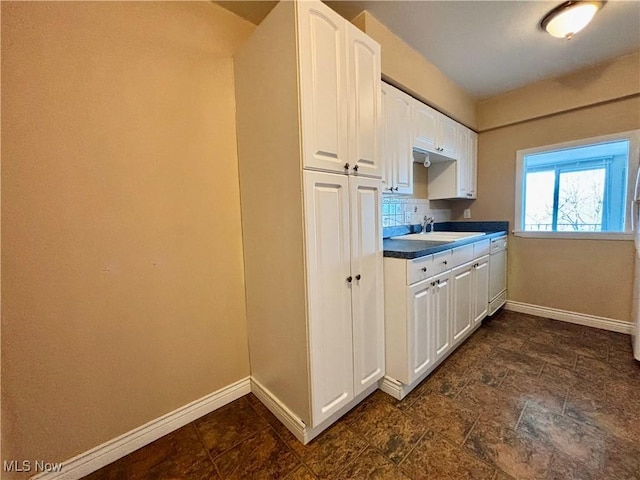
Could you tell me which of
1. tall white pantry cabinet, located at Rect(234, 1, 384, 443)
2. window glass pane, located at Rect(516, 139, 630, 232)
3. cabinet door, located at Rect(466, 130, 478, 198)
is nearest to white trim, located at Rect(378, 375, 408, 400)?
tall white pantry cabinet, located at Rect(234, 1, 384, 443)

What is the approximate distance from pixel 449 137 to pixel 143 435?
11.1 feet

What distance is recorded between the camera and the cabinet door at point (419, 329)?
1609 millimetres

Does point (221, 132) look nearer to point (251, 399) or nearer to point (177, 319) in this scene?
point (177, 319)

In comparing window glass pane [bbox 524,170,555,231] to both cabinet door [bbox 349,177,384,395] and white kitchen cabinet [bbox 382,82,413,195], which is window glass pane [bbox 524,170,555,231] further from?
cabinet door [bbox 349,177,384,395]

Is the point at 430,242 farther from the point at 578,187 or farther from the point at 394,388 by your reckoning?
the point at 578,187

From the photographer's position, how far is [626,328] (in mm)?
2471

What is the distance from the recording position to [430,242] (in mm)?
2049

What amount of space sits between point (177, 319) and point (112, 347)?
0.31 metres

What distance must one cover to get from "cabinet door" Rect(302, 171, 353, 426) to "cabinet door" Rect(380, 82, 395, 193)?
2.40ft

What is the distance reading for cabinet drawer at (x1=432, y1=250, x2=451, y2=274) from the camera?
1.78 meters

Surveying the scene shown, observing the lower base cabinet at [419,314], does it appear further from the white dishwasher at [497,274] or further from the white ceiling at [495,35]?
the white ceiling at [495,35]

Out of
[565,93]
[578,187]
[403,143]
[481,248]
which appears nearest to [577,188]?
[578,187]

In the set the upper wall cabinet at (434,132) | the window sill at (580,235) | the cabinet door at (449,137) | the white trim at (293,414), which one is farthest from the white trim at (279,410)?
the window sill at (580,235)

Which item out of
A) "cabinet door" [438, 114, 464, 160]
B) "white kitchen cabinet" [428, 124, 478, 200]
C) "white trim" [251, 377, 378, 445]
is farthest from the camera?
"white kitchen cabinet" [428, 124, 478, 200]
